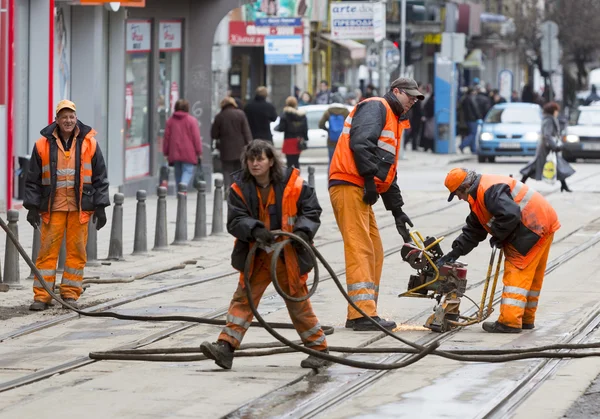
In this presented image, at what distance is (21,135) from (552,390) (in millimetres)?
14119

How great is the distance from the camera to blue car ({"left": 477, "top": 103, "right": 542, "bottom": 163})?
36.2 metres

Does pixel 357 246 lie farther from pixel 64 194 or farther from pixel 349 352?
pixel 64 194

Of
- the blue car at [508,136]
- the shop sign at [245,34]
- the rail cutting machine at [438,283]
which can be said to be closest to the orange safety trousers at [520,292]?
the rail cutting machine at [438,283]

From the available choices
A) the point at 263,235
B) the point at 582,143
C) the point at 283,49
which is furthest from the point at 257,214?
the point at 283,49

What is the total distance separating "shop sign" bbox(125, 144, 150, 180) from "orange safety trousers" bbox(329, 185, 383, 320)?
46.3 feet

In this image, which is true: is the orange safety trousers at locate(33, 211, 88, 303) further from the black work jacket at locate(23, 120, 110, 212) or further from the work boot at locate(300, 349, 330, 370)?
the work boot at locate(300, 349, 330, 370)

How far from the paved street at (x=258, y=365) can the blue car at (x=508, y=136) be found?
1963 centimetres

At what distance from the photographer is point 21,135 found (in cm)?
2170

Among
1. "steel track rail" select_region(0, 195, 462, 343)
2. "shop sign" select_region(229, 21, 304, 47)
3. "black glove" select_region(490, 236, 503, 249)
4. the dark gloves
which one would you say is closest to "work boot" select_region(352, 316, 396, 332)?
the dark gloves

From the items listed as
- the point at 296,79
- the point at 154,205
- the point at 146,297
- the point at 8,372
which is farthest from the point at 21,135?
the point at 296,79

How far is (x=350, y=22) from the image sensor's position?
36.2 meters

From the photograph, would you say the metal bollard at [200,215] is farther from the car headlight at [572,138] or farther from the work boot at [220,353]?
the car headlight at [572,138]

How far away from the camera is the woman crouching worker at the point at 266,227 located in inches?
350

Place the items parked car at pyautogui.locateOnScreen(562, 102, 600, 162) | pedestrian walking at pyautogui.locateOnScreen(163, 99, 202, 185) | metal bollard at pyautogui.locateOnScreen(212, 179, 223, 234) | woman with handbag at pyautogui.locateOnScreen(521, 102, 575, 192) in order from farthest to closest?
1. parked car at pyautogui.locateOnScreen(562, 102, 600, 162)
2. woman with handbag at pyautogui.locateOnScreen(521, 102, 575, 192)
3. pedestrian walking at pyautogui.locateOnScreen(163, 99, 202, 185)
4. metal bollard at pyautogui.locateOnScreen(212, 179, 223, 234)
